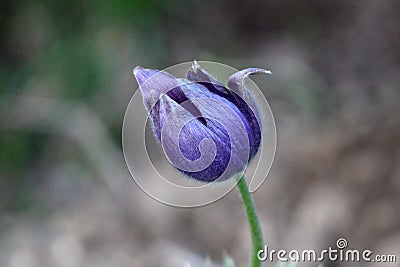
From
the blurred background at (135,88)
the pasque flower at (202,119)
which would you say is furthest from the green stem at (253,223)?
the blurred background at (135,88)

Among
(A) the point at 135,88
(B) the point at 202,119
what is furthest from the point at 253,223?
(A) the point at 135,88

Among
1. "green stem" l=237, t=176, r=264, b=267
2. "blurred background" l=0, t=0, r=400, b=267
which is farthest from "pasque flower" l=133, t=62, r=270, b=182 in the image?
"blurred background" l=0, t=0, r=400, b=267

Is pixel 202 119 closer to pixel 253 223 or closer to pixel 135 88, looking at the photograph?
pixel 253 223

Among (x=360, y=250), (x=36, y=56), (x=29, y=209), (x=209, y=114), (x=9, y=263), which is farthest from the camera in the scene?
(x=36, y=56)

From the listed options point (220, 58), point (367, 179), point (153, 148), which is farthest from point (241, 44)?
point (367, 179)

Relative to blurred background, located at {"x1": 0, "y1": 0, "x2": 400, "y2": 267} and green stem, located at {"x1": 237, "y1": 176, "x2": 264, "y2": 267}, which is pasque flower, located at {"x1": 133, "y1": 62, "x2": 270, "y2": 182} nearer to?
green stem, located at {"x1": 237, "y1": 176, "x2": 264, "y2": 267}

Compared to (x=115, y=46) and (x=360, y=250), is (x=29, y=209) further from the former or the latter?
(x=360, y=250)

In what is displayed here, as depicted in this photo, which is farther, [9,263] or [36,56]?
[36,56]

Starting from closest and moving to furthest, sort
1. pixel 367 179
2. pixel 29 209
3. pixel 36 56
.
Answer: pixel 367 179 < pixel 29 209 < pixel 36 56
